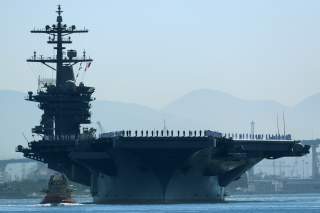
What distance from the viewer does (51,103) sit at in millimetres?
133250

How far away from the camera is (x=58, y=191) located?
122375 millimetres

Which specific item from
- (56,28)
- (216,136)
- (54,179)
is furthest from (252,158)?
(56,28)

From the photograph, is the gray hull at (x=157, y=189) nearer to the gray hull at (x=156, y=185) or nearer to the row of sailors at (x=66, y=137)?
the gray hull at (x=156, y=185)

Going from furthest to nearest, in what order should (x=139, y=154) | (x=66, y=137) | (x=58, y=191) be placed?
(x=66, y=137) → (x=58, y=191) → (x=139, y=154)

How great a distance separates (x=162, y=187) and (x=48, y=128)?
76.2ft

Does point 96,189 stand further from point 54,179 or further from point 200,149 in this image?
point 200,149

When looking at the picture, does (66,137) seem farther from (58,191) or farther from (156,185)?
(156,185)

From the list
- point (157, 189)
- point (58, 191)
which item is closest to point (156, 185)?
point (157, 189)

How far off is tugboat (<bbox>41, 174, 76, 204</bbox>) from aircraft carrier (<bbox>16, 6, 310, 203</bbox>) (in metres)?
2.31

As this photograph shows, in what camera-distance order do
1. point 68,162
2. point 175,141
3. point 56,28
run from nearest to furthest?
point 175,141, point 68,162, point 56,28

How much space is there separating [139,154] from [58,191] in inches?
541

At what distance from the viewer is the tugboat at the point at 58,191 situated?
121 metres

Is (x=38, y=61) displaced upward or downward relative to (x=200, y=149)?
upward

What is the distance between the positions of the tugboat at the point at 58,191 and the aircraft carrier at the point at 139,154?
231 cm
